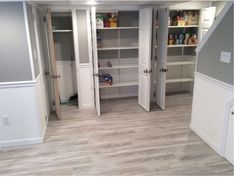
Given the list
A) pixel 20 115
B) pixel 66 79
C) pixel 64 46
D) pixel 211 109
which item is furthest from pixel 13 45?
pixel 211 109

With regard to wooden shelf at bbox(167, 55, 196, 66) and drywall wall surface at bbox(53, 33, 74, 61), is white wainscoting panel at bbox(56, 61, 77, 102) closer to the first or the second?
drywall wall surface at bbox(53, 33, 74, 61)

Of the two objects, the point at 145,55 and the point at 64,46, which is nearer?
the point at 145,55

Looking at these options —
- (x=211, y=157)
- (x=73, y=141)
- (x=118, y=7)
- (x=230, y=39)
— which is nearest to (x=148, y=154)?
(x=211, y=157)

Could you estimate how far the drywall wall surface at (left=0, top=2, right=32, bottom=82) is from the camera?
2729 millimetres

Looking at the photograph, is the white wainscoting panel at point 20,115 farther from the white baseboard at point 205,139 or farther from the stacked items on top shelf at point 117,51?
the white baseboard at point 205,139

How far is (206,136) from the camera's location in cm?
316

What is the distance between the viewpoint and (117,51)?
4.91 metres

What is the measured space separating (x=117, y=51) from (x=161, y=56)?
111 cm

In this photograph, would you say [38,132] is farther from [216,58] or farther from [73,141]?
[216,58]

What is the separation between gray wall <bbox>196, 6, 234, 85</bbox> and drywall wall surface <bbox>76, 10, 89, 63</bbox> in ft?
7.22

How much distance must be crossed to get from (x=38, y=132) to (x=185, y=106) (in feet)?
10.0

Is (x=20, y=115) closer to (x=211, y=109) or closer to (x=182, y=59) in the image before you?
(x=211, y=109)

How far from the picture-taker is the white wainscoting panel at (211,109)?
8.95ft

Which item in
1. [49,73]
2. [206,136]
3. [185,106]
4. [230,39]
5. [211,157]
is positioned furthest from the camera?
[185,106]
